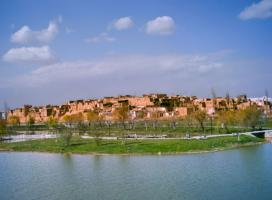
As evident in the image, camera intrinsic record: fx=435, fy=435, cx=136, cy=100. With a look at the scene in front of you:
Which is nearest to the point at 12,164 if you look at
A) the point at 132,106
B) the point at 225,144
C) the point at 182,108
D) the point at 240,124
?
the point at 225,144

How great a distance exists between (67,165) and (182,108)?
2369 inches

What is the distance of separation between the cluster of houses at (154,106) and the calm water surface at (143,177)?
49702 mm

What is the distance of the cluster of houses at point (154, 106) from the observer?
9212 cm

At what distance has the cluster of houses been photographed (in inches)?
3627

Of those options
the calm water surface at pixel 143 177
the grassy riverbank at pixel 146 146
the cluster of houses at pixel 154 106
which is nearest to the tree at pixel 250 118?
the grassy riverbank at pixel 146 146

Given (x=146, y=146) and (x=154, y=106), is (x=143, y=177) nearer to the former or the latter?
(x=146, y=146)

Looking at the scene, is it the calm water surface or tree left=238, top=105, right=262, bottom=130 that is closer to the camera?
the calm water surface

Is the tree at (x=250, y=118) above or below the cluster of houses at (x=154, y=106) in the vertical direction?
below

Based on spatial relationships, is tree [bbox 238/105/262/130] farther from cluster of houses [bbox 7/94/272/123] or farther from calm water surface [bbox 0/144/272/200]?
cluster of houses [bbox 7/94/272/123]

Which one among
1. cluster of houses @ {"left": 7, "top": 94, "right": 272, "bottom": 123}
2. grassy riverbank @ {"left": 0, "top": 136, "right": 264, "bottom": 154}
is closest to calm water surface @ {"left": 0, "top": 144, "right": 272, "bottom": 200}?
grassy riverbank @ {"left": 0, "top": 136, "right": 264, "bottom": 154}

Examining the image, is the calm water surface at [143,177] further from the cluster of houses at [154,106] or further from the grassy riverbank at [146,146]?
the cluster of houses at [154,106]

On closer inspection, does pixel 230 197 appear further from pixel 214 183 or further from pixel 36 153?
pixel 36 153

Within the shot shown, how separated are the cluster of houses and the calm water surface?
1957 inches

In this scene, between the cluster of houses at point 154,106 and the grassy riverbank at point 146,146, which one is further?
the cluster of houses at point 154,106
